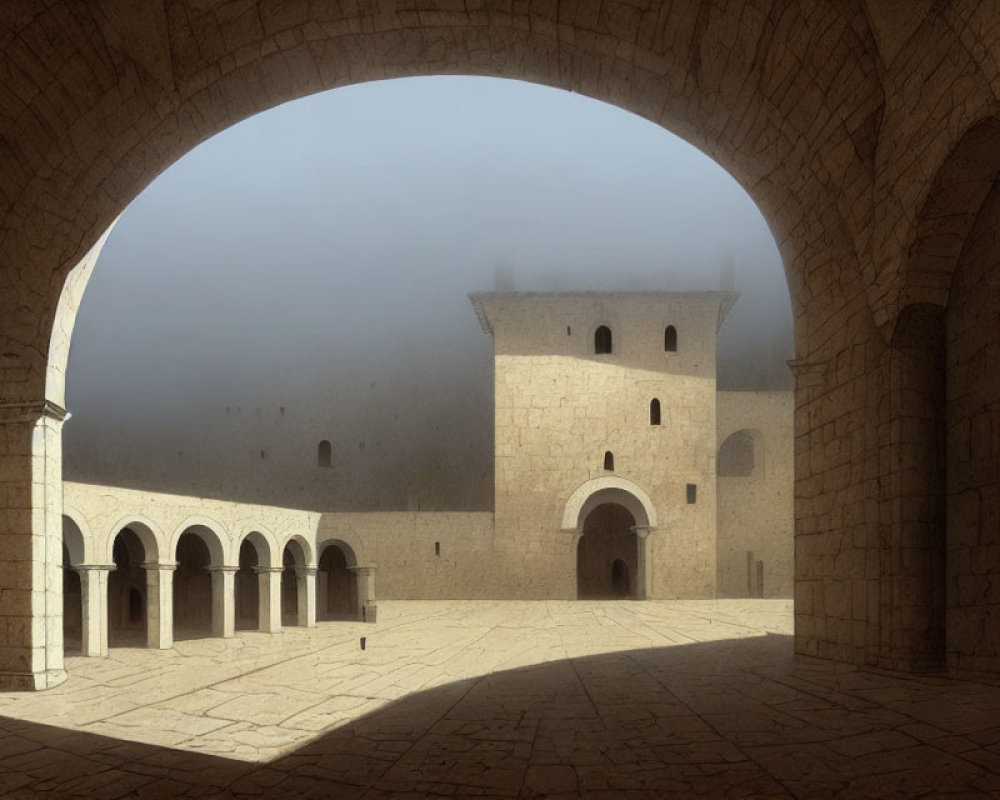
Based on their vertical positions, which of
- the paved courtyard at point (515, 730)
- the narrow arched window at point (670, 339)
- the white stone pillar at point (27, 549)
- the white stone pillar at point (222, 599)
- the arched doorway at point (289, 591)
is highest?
the narrow arched window at point (670, 339)

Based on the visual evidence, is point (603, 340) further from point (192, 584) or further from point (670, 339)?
point (192, 584)

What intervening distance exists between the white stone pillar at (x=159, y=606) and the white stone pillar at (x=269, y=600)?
3204mm

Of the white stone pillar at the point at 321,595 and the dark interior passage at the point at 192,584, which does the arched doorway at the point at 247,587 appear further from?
the white stone pillar at the point at 321,595

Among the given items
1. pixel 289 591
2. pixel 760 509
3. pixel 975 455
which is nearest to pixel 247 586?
pixel 289 591

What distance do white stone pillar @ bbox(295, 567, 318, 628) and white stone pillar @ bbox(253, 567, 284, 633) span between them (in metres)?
1.37

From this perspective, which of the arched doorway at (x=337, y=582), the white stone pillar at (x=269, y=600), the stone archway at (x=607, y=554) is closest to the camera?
the white stone pillar at (x=269, y=600)

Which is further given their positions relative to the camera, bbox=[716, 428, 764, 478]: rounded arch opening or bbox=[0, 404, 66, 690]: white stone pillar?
bbox=[716, 428, 764, 478]: rounded arch opening

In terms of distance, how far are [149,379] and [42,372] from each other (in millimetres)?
30769

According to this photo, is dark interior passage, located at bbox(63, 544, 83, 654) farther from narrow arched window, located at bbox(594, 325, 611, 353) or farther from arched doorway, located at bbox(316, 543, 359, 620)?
narrow arched window, located at bbox(594, 325, 611, 353)

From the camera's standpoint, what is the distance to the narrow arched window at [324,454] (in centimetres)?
3344

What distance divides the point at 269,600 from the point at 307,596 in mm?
1890

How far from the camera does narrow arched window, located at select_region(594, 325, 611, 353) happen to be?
2464 centimetres

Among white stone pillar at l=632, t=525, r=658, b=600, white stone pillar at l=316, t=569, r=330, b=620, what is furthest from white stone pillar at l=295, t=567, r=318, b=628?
white stone pillar at l=632, t=525, r=658, b=600

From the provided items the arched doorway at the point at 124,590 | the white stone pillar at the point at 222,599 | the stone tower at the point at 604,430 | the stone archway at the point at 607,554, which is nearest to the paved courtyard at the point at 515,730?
the white stone pillar at the point at 222,599
